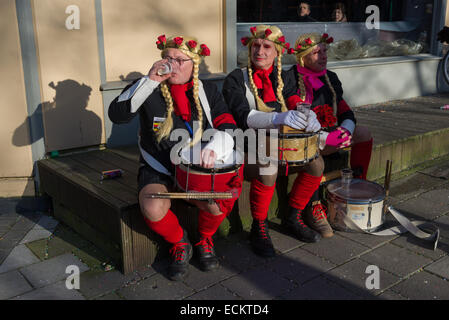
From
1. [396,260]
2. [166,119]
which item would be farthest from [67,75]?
[396,260]

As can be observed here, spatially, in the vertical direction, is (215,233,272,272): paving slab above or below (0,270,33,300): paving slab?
below

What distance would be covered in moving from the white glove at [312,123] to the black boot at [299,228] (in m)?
0.79

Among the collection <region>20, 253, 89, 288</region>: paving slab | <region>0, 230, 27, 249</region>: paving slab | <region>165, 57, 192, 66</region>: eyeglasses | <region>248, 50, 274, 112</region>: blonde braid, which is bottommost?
<region>20, 253, 89, 288</region>: paving slab

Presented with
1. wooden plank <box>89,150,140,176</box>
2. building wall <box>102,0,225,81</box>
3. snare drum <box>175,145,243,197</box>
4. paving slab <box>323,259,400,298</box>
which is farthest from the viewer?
building wall <box>102,0,225,81</box>

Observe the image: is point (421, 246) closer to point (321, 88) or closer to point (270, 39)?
point (321, 88)

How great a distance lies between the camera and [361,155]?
424 centimetres

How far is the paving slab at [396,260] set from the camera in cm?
329

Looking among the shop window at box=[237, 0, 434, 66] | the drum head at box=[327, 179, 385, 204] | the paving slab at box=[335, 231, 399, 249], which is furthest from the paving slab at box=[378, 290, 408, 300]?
the shop window at box=[237, 0, 434, 66]

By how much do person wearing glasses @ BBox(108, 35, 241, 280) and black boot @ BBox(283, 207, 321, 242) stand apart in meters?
0.77

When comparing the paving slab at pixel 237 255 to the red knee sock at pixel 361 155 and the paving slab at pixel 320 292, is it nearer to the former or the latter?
the paving slab at pixel 320 292

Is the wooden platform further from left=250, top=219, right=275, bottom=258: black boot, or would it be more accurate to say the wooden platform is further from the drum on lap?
the drum on lap

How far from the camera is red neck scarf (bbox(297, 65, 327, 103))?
3.88 meters
